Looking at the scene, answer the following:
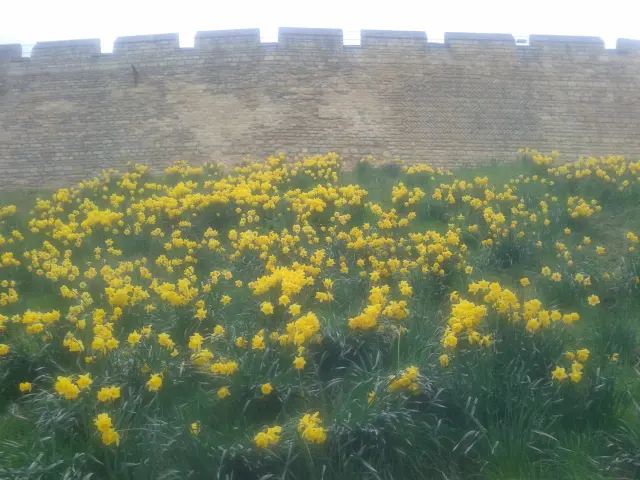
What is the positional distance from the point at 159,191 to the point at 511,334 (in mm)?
6655

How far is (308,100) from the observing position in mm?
12680

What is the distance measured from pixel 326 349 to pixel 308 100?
8.44 metres

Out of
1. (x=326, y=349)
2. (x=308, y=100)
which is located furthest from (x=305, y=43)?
(x=326, y=349)

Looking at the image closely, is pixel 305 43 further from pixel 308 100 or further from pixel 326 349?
pixel 326 349

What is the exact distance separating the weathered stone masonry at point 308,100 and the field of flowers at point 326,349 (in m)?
4.08

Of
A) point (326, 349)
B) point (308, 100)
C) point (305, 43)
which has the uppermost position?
point (305, 43)

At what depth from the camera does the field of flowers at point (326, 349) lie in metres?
4.09

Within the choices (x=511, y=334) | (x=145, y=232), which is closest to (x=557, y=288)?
(x=511, y=334)

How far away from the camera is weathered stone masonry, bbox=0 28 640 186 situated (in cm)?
1212

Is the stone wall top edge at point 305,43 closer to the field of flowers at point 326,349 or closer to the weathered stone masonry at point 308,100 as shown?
the weathered stone masonry at point 308,100

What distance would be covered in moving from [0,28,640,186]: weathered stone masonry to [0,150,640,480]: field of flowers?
4.08 meters

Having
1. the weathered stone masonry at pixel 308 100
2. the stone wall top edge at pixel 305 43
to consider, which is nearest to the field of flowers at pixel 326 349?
the weathered stone masonry at pixel 308 100

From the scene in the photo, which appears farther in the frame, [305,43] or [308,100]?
[305,43]

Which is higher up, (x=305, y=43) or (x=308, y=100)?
(x=305, y=43)
